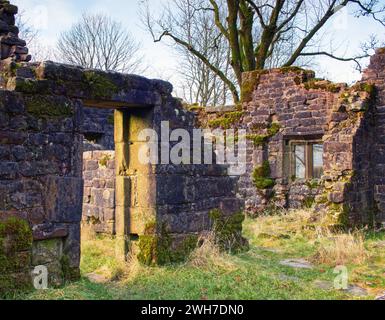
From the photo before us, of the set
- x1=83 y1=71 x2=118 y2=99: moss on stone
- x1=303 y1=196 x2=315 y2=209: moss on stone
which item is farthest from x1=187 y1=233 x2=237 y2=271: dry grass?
x1=303 y1=196 x2=315 y2=209: moss on stone

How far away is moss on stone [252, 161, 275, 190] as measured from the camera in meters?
13.5

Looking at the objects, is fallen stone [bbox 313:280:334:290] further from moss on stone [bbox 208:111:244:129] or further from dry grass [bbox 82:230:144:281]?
moss on stone [bbox 208:111:244:129]

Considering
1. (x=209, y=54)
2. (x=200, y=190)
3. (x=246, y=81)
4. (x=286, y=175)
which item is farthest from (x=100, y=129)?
(x=209, y=54)

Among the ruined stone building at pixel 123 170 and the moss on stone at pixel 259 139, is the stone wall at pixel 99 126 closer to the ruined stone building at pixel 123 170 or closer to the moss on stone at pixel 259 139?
the ruined stone building at pixel 123 170

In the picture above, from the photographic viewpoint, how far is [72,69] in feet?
19.8

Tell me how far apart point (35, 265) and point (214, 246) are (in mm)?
2788

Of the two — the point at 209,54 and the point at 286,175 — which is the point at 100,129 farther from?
the point at 209,54

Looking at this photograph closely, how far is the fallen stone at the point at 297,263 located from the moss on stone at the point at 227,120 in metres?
6.82

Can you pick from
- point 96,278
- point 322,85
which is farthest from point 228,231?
point 322,85

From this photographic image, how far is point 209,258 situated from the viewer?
709 cm

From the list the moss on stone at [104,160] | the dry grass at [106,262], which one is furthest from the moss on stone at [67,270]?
the moss on stone at [104,160]

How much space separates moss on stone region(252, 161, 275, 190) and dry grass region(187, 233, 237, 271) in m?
6.13
